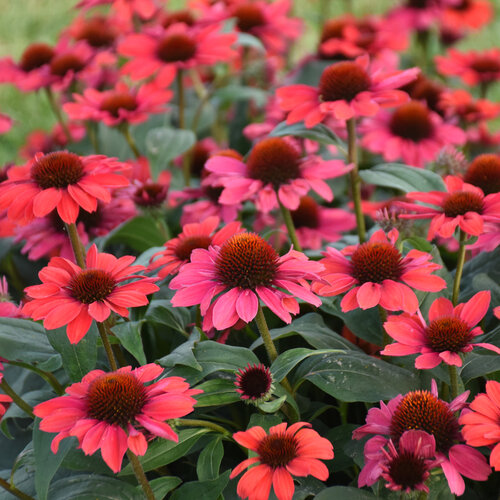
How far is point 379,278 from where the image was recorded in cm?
97

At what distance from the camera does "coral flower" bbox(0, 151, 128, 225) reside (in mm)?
1030

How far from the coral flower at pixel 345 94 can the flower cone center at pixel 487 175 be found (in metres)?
0.17

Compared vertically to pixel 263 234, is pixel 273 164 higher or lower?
higher

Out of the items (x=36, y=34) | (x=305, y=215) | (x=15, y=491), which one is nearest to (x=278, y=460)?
(x=15, y=491)

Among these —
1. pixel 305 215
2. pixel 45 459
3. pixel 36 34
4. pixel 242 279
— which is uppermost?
pixel 242 279

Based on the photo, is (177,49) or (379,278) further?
(177,49)

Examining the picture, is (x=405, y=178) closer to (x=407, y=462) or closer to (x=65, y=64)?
(x=407, y=462)

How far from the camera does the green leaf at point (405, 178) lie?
4.10ft

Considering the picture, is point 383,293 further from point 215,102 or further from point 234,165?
point 215,102

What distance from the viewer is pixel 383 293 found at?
946mm

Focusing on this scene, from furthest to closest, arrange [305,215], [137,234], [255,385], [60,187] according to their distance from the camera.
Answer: [305,215] < [137,234] < [60,187] < [255,385]

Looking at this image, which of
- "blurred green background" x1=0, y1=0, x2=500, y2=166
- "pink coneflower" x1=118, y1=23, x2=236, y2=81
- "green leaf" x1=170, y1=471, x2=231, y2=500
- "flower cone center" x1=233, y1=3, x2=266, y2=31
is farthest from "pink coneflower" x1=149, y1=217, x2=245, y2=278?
"blurred green background" x1=0, y1=0, x2=500, y2=166

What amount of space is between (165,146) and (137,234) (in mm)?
289

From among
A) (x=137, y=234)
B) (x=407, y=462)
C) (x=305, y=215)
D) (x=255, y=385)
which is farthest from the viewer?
(x=305, y=215)
